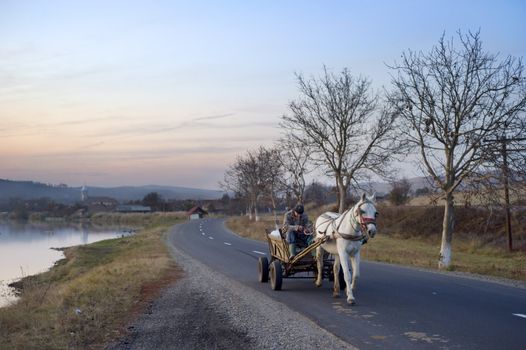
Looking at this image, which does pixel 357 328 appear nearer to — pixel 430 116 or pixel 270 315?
pixel 270 315

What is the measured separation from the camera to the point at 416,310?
1036 centimetres

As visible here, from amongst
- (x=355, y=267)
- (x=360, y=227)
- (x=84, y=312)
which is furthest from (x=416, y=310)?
(x=84, y=312)

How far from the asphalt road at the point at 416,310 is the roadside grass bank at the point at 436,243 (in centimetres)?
444

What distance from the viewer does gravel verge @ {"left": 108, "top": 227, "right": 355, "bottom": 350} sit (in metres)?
8.12

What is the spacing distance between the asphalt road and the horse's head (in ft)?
5.01

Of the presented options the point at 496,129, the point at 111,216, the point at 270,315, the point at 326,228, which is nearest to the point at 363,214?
the point at 326,228

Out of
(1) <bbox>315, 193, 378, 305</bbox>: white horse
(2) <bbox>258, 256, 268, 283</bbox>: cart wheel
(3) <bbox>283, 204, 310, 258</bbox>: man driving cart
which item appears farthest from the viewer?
(2) <bbox>258, 256, 268, 283</bbox>: cart wheel

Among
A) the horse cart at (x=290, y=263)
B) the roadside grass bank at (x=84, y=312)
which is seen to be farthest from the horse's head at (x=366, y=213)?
the roadside grass bank at (x=84, y=312)

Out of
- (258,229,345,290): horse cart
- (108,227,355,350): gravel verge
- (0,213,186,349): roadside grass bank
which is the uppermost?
(258,229,345,290): horse cart

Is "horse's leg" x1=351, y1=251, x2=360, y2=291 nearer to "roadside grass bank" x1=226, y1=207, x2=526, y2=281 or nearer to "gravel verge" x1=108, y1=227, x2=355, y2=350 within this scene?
"gravel verge" x1=108, y1=227, x2=355, y2=350

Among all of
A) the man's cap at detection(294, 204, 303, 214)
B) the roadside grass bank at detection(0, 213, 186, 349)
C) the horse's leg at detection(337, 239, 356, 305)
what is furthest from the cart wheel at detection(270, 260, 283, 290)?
the roadside grass bank at detection(0, 213, 186, 349)

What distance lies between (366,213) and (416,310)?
6.35 feet

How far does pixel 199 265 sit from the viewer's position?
834 inches

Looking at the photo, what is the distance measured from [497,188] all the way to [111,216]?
106m
